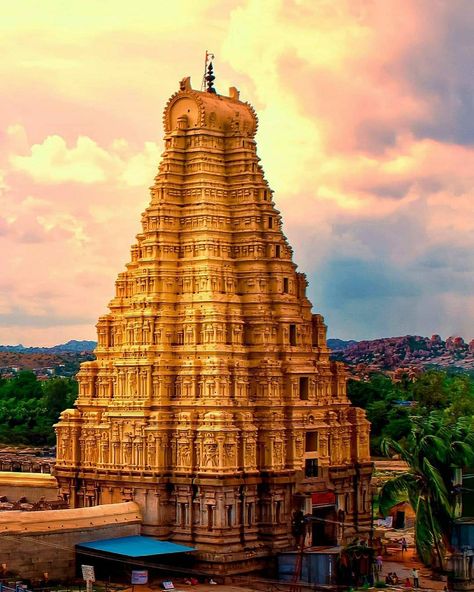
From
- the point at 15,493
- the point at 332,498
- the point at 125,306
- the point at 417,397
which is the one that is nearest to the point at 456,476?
the point at 332,498

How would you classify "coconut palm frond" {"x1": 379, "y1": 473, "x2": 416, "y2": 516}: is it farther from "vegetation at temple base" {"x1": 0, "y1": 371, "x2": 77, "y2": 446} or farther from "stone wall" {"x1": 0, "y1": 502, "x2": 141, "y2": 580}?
"vegetation at temple base" {"x1": 0, "y1": 371, "x2": 77, "y2": 446}

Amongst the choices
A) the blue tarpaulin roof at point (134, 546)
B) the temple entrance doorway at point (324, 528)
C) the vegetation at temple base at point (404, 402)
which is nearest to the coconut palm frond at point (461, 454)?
the temple entrance doorway at point (324, 528)

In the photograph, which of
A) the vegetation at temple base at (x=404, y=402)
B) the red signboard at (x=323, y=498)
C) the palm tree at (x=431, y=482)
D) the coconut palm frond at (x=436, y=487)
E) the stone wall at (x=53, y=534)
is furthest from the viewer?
the vegetation at temple base at (x=404, y=402)

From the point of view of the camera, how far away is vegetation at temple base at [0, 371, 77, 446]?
91.5 m

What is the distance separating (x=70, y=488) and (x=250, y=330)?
9.04 m

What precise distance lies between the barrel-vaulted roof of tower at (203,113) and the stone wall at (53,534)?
1524 centimetres

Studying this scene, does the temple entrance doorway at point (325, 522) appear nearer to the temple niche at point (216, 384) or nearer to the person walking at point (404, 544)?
the temple niche at point (216, 384)

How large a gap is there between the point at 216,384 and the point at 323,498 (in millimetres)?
6114

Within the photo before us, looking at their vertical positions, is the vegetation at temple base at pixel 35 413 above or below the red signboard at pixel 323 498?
above

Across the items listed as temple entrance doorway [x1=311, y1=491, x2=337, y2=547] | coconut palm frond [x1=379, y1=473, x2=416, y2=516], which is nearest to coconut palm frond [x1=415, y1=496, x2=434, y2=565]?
coconut palm frond [x1=379, y1=473, x2=416, y2=516]

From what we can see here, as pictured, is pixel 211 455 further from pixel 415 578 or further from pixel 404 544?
pixel 404 544

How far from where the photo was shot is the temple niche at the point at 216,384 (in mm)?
43438

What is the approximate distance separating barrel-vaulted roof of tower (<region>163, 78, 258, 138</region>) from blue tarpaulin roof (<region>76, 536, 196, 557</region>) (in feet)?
52.9

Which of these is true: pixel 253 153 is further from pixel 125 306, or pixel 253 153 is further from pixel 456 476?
pixel 456 476
